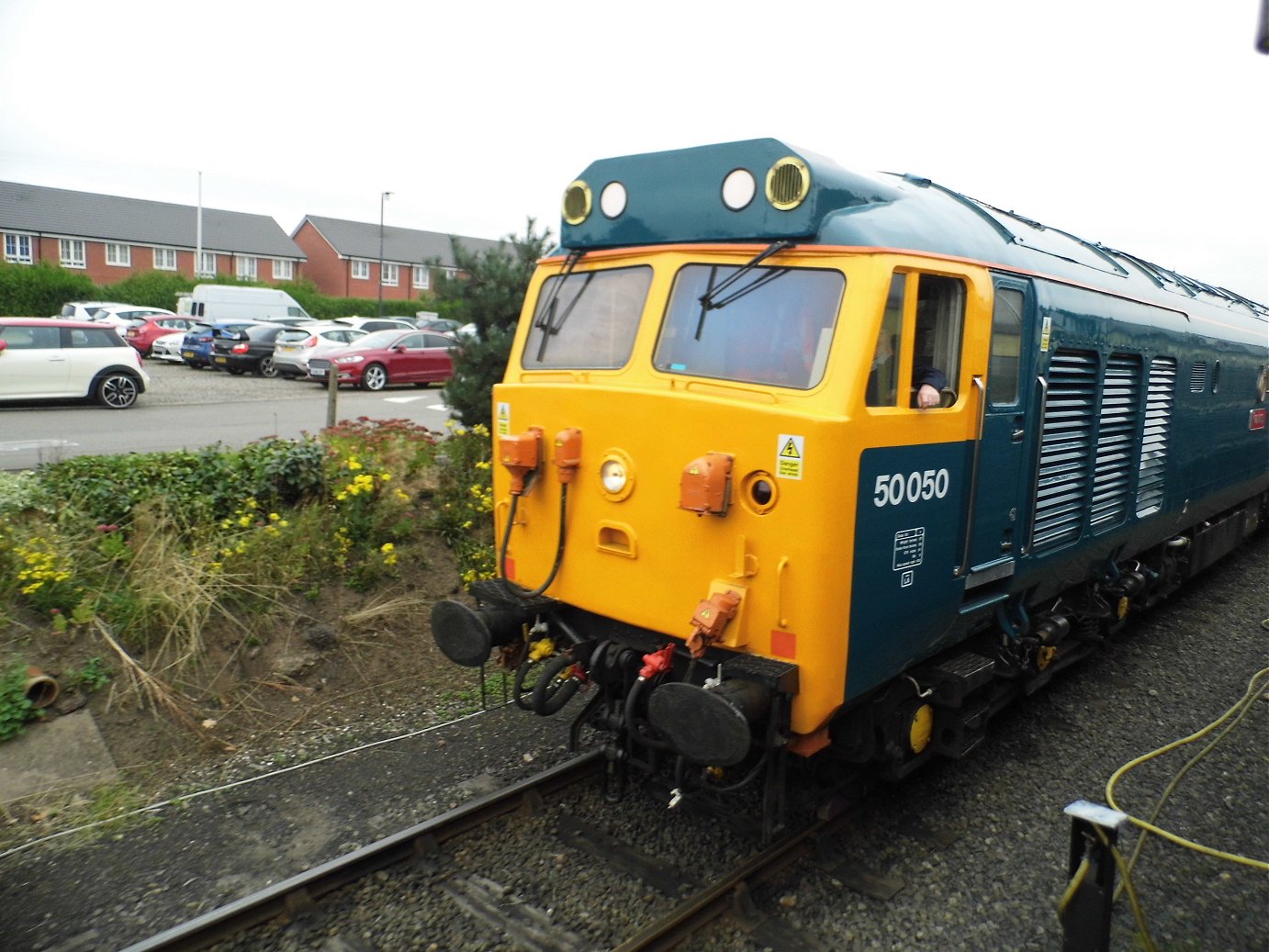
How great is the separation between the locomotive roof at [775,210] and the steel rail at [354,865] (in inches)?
107

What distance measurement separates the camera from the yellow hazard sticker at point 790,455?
3666 mm

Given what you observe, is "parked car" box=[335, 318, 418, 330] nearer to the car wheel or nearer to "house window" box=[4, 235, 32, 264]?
the car wheel

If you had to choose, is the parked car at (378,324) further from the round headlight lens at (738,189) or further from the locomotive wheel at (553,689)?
the round headlight lens at (738,189)

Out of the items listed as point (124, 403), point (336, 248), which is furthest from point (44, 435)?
point (336, 248)

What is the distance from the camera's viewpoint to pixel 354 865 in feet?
13.7

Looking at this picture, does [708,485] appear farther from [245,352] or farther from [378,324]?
[378,324]

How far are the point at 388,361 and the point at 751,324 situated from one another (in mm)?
17734

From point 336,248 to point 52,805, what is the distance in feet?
179

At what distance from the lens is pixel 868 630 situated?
396 cm

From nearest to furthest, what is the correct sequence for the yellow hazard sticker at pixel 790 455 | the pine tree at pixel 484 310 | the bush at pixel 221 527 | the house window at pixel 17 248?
the yellow hazard sticker at pixel 790 455 → the bush at pixel 221 527 → the pine tree at pixel 484 310 → the house window at pixel 17 248

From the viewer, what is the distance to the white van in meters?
32.8

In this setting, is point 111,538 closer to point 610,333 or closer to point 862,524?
point 610,333

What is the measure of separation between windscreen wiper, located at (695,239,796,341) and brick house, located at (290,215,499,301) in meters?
53.1

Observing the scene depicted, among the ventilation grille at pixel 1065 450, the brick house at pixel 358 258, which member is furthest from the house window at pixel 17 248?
the ventilation grille at pixel 1065 450
